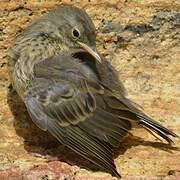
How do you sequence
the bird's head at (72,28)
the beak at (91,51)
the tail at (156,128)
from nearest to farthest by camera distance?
the tail at (156,128) < the beak at (91,51) < the bird's head at (72,28)

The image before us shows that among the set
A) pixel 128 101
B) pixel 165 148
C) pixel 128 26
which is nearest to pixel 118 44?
pixel 128 26

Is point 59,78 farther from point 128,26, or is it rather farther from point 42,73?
point 128,26

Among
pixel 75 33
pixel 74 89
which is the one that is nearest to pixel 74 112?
pixel 74 89

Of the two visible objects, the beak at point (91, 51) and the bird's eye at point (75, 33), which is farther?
the bird's eye at point (75, 33)

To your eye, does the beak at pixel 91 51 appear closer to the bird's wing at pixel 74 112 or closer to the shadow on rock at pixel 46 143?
the bird's wing at pixel 74 112

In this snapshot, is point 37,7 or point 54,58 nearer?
point 54,58

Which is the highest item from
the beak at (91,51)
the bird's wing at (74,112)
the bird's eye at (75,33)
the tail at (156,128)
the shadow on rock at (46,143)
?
the bird's eye at (75,33)

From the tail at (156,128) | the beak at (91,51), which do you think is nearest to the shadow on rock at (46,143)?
the tail at (156,128)
